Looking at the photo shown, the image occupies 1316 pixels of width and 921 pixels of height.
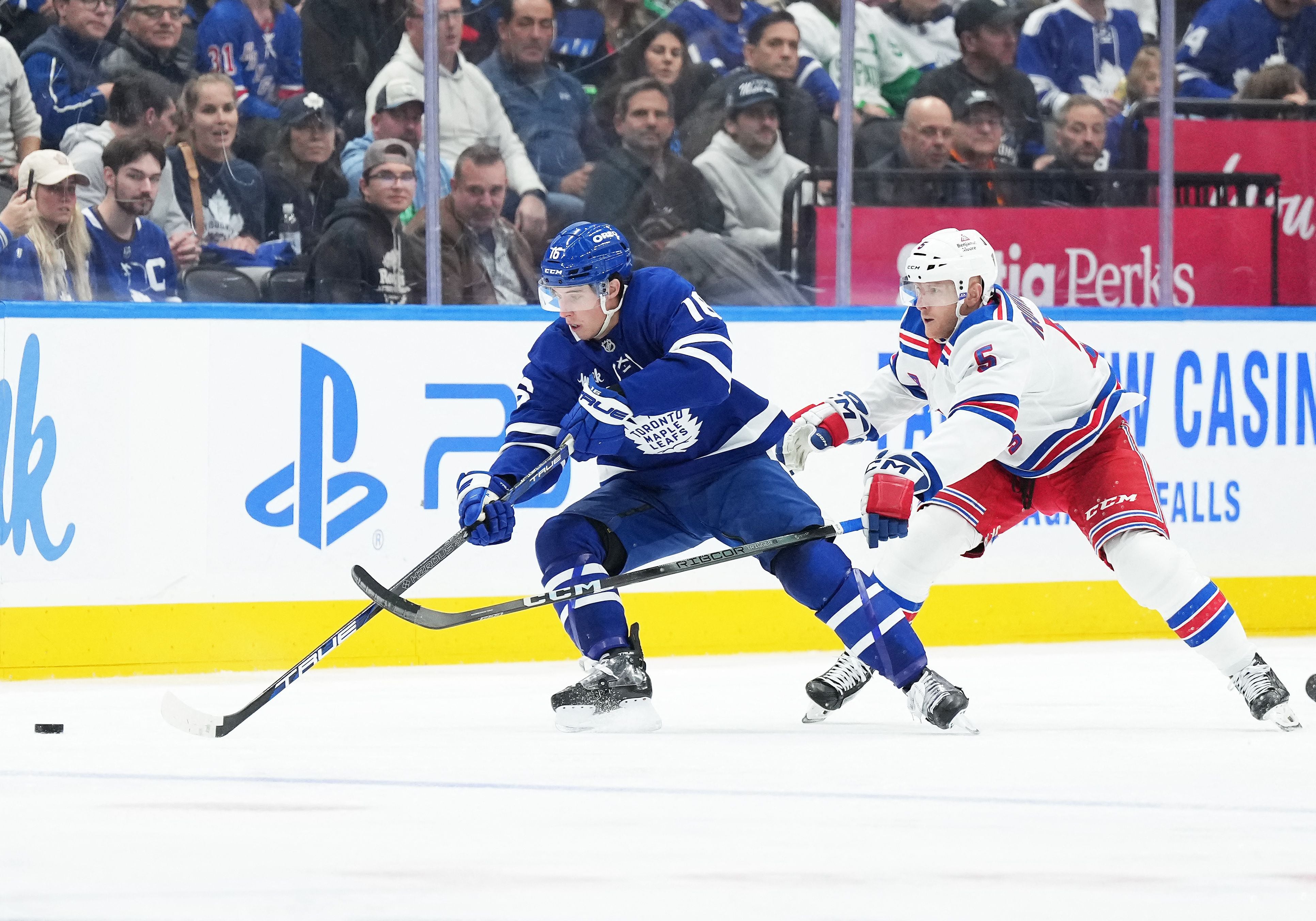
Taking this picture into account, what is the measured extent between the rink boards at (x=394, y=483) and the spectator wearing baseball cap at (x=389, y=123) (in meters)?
0.42

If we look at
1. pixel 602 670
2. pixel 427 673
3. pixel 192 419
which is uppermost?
pixel 192 419

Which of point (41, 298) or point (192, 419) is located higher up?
Answer: point (41, 298)

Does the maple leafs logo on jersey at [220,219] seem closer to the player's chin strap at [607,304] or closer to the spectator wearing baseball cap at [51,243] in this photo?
the spectator wearing baseball cap at [51,243]

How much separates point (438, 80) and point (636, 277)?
1.56m

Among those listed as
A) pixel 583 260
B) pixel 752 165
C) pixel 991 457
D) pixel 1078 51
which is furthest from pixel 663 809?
pixel 1078 51

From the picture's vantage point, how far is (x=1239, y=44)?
5996 mm

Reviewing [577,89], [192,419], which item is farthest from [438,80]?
[192,419]

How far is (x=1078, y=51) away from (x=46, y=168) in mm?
2985

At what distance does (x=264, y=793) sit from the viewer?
310cm

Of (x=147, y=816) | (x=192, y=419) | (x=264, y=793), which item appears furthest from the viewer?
(x=192, y=419)

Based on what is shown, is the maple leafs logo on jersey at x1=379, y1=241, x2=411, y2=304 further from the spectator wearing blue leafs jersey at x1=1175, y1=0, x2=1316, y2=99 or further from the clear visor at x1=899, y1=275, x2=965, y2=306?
the spectator wearing blue leafs jersey at x1=1175, y1=0, x2=1316, y2=99

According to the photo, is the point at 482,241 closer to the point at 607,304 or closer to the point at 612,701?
the point at 607,304

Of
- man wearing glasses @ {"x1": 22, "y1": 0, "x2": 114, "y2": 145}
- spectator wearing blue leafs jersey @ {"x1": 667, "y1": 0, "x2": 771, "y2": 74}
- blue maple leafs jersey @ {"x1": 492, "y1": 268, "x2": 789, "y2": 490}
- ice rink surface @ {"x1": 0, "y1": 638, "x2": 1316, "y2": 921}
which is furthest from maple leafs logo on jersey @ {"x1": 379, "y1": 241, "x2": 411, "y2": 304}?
blue maple leafs jersey @ {"x1": 492, "y1": 268, "x2": 789, "y2": 490}

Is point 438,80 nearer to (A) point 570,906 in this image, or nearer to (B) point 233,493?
(B) point 233,493
